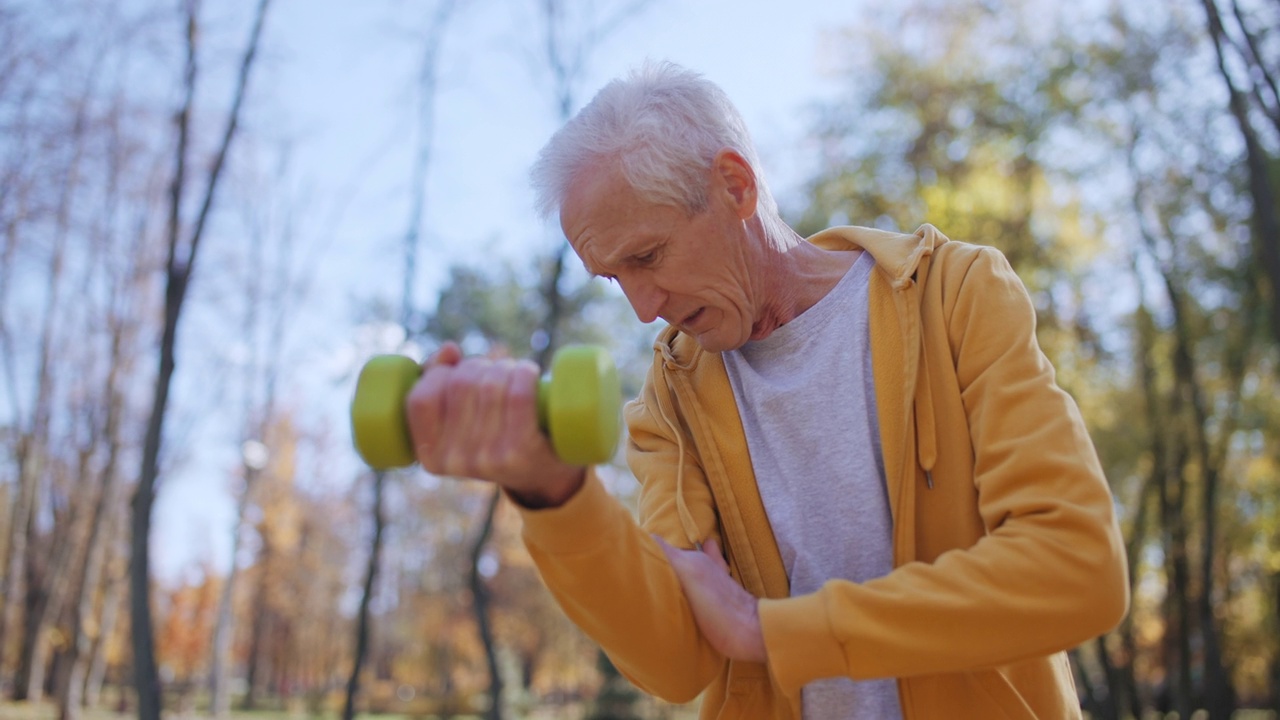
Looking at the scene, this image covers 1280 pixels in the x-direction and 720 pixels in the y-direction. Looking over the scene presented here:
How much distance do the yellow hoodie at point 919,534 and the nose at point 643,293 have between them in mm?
238

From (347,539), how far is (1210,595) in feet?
106

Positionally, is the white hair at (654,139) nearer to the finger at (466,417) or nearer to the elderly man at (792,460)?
the elderly man at (792,460)

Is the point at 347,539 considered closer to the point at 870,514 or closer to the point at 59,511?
the point at 59,511

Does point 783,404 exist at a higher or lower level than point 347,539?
higher

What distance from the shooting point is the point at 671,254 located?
177 centimetres

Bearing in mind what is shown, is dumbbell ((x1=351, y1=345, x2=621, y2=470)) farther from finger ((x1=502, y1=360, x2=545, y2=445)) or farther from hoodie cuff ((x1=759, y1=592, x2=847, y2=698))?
hoodie cuff ((x1=759, y1=592, x2=847, y2=698))

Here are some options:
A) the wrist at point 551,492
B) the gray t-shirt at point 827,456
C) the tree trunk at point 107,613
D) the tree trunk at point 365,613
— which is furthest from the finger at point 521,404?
the tree trunk at point 107,613

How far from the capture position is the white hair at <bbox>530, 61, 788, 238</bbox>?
67.3 inches

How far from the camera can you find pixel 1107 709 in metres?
17.5

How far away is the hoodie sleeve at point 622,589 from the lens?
54.7 inches

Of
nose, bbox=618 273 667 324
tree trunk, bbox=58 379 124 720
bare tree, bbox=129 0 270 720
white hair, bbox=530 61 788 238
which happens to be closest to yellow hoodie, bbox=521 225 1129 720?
nose, bbox=618 273 667 324

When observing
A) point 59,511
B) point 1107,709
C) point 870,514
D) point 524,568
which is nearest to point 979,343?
point 870,514

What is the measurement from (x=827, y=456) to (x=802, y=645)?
1.47 ft

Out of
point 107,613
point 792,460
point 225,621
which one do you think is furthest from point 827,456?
point 107,613
